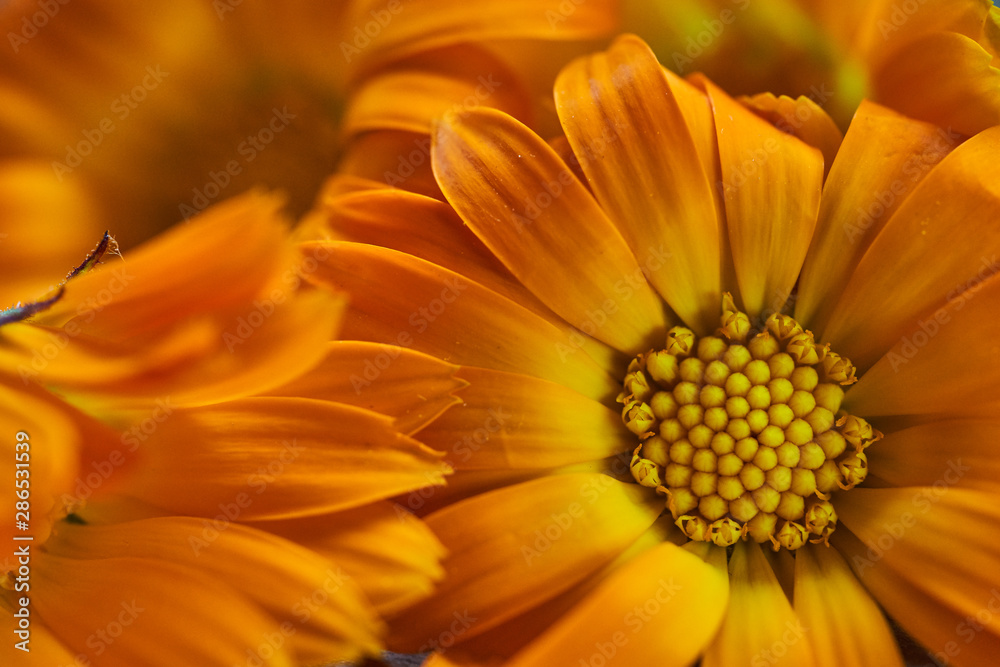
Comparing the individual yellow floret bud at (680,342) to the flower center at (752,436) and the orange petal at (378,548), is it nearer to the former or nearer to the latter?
the flower center at (752,436)

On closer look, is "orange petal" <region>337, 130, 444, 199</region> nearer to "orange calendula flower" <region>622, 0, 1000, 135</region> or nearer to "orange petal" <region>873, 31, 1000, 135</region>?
"orange calendula flower" <region>622, 0, 1000, 135</region>

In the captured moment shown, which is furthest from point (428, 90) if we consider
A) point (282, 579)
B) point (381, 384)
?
point (282, 579)

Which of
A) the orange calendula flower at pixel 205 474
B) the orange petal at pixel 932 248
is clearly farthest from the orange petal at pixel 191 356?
the orange petal at pixel 932 248

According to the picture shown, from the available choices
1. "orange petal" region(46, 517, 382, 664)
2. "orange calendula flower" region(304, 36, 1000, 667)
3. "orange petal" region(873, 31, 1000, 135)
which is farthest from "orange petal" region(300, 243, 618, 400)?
"orange petal" region(873, 31, 1000, 135)

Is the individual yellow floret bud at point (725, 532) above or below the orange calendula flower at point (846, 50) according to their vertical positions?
below

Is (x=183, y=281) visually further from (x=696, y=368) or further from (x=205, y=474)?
(x=696, y=368)

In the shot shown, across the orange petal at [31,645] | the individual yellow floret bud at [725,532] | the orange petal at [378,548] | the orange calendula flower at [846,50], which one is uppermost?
the orange calendula flower at [846,50]
